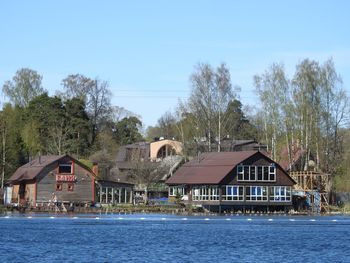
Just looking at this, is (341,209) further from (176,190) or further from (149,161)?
(149,161)

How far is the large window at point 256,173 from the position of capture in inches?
4183

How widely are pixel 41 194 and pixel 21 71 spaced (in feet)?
168

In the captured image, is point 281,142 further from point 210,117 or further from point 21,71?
point 21,71

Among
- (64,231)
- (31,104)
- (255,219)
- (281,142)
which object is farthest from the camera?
(31,104)

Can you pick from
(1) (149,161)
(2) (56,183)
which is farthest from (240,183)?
(1) (149,161)

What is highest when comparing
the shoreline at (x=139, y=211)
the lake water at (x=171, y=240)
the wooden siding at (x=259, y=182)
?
the wooden siding at (x=259, y=182)

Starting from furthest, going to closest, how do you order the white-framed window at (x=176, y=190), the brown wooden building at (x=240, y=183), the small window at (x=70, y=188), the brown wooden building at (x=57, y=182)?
1. the white-framed window at (x=176, y=190)
2. the small window at (x=70, y=188)
3. the brown wooden building at (x=57, y=182)
4. the brown wooden building at (x=240, y=183)

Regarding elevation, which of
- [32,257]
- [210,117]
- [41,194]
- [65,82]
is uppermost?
[65,82]

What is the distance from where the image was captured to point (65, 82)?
511ft

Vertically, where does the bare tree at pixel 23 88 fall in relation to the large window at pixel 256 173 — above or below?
above

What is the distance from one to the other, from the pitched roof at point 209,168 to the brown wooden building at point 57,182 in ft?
33.2

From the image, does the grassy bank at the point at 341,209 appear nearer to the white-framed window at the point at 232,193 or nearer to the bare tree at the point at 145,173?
the white-framed window at the point at 232,193

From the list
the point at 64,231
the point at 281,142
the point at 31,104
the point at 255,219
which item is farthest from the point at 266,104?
the point at 64,231

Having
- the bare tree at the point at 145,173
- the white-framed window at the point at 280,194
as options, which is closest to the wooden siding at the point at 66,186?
the bare tree at the point at 145,173
